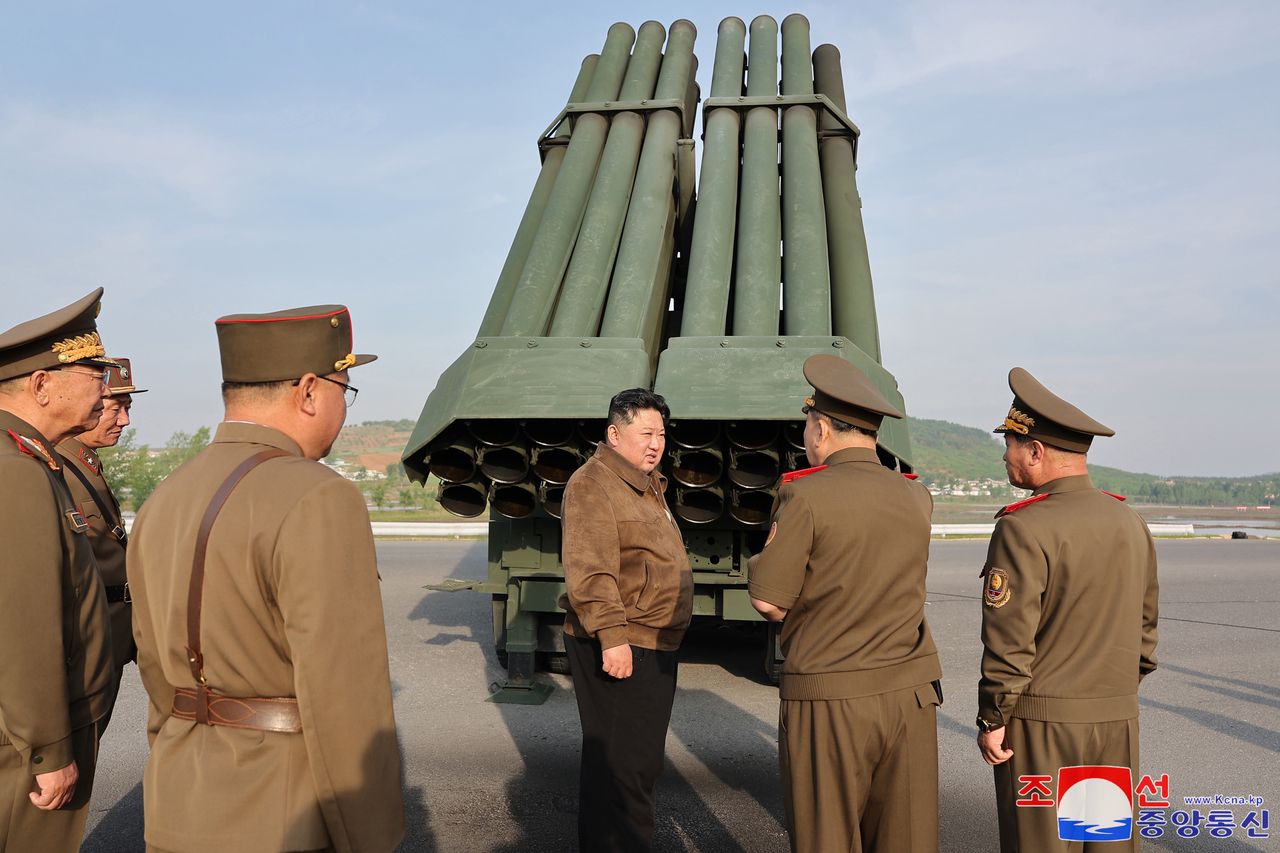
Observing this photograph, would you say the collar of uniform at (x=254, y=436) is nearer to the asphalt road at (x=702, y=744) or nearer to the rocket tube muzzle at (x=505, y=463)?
the asphalt road at (x=702, y=744)

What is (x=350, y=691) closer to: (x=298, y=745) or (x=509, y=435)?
(x=298, y=745)

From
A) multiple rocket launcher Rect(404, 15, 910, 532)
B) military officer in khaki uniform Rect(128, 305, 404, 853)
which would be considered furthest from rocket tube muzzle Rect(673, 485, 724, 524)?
military officer in khaki uniform Rect(128, 305, 404, 853)

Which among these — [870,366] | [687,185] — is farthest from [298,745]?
[687,185]

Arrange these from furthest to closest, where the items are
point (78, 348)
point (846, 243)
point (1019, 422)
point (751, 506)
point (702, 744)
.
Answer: point (846, 243)
point (702, 744)
point (751, 506)
point (1019, 422)
point (78, 348)

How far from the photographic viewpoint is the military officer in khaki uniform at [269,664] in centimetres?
185

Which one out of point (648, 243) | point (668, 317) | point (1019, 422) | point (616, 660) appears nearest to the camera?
point (1019, 422)

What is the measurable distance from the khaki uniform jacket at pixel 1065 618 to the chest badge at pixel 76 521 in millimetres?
→ 2470

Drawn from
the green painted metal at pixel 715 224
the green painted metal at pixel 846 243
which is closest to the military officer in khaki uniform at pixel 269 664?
the green painted metal at pixel 715 224

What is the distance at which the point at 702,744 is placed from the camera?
16.4 ft

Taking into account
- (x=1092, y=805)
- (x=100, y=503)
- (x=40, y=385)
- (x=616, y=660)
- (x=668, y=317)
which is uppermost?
(x=668, y=317)

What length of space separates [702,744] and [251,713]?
11.2ft

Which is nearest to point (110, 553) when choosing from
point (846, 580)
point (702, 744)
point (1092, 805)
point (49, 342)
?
point (49, 342)

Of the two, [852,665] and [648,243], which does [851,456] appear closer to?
[852,665]

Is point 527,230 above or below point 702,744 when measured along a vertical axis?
above
